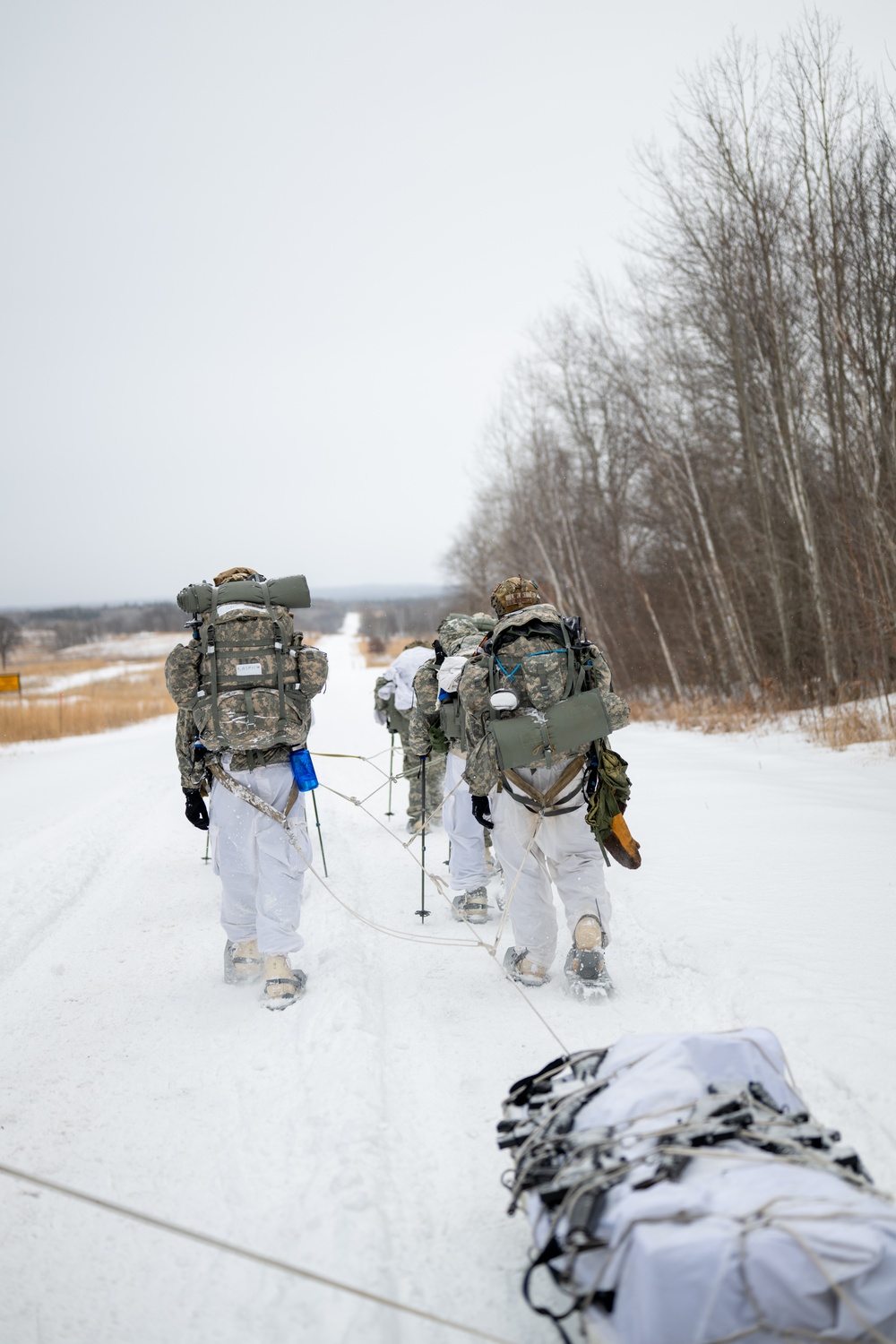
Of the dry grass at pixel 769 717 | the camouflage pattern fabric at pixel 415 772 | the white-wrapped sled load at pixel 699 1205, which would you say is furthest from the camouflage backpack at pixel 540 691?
the dry grass at pixel 769 717

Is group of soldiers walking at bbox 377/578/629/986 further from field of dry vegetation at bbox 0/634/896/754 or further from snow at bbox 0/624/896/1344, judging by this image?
field of dry vegetation at bbox 0/634/896/754

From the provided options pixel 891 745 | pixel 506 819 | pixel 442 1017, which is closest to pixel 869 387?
pixel 891 745

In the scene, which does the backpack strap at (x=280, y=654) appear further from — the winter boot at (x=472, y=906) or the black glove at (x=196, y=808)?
the winter boot at (x=472, y=906)

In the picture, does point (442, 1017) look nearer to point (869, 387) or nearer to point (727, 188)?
point (869, 387)

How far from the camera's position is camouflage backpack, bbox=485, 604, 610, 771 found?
4.20m

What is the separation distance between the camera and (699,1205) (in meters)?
1.70

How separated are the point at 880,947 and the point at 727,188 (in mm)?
13167

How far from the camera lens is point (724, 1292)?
1.58 meters

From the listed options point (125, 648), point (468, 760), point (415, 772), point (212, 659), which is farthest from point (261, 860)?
point (125, 648)

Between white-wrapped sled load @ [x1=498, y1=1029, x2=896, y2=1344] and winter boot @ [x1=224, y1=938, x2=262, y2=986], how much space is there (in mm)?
2593

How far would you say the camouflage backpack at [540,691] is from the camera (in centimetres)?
420

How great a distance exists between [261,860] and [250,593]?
151 centimetres

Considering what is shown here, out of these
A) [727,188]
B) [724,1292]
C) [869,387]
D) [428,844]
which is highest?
[727,188]

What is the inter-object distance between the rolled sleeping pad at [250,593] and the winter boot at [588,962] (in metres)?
2.37
